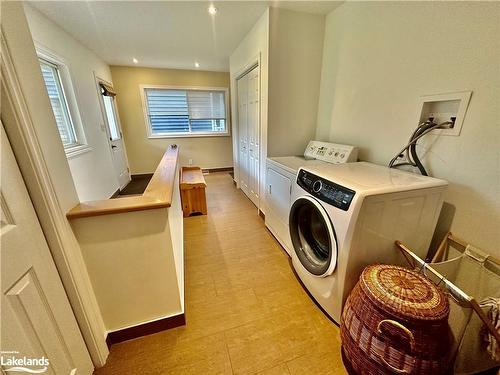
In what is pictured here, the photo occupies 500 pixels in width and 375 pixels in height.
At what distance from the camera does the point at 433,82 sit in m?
1.31

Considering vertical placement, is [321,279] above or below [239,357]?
above

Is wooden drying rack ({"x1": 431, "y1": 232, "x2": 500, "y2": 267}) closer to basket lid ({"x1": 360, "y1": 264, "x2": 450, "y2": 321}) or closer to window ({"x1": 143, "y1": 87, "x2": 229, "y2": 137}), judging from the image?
basket lid ({"x1": 360, "y1": 264, "x2": 450, "y2": 321})

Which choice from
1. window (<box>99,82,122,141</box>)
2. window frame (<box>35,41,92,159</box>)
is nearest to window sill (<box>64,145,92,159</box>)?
window frame (<box>35,41,92,159</box>)

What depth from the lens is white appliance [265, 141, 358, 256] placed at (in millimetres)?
1843

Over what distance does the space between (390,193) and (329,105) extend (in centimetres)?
156

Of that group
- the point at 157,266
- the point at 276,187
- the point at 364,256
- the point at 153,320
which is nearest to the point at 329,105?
the point at 276,187

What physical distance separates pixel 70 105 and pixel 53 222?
265 centimetres

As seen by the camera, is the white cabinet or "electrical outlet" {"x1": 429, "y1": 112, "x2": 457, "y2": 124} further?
the white cabinet

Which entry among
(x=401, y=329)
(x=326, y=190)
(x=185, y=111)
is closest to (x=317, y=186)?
(x=326, y=190)

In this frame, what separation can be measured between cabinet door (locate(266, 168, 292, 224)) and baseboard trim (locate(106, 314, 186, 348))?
1157 mm

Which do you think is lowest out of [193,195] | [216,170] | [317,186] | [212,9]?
[216,170]

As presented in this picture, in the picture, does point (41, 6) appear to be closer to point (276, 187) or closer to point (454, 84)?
point (276, 187)

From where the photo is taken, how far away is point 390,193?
105 cm

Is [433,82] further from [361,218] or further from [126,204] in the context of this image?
[126,204]
